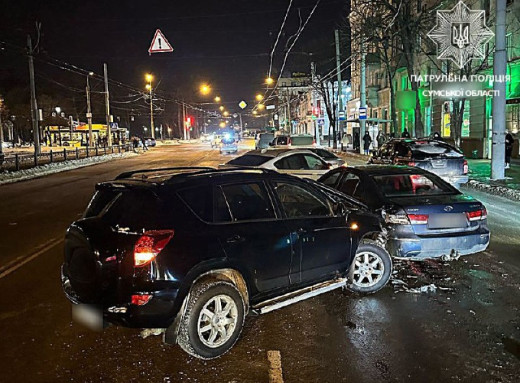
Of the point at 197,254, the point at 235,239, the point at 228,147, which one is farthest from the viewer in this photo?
the point at 228,147

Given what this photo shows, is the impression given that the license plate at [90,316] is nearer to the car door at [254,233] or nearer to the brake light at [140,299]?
the brake light at [140,299]

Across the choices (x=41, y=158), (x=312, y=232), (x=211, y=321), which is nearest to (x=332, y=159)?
(x=312, y=232)

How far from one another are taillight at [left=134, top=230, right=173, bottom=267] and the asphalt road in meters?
0.94

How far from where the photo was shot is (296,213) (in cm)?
607

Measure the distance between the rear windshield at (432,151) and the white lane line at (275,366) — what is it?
1288 cm

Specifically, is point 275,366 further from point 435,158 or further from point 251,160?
point 435,158

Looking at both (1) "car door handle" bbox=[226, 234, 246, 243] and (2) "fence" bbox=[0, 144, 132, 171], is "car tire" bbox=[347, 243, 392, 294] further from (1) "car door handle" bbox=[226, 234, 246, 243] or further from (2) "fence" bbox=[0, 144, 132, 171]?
(2) "fence" bbox=[0, 144, 132, 171]

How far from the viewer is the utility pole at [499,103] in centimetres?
1803

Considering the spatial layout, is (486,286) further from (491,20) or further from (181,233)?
(491,20)

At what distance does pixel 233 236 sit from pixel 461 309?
9.19 ft

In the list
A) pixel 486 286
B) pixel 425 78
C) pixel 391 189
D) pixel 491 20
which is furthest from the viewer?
pixel 425 78

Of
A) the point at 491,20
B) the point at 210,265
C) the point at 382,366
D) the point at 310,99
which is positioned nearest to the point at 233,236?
the point at 210,265

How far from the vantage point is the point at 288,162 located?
14.7 metres

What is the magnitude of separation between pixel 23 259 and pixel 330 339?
5.66 metres
